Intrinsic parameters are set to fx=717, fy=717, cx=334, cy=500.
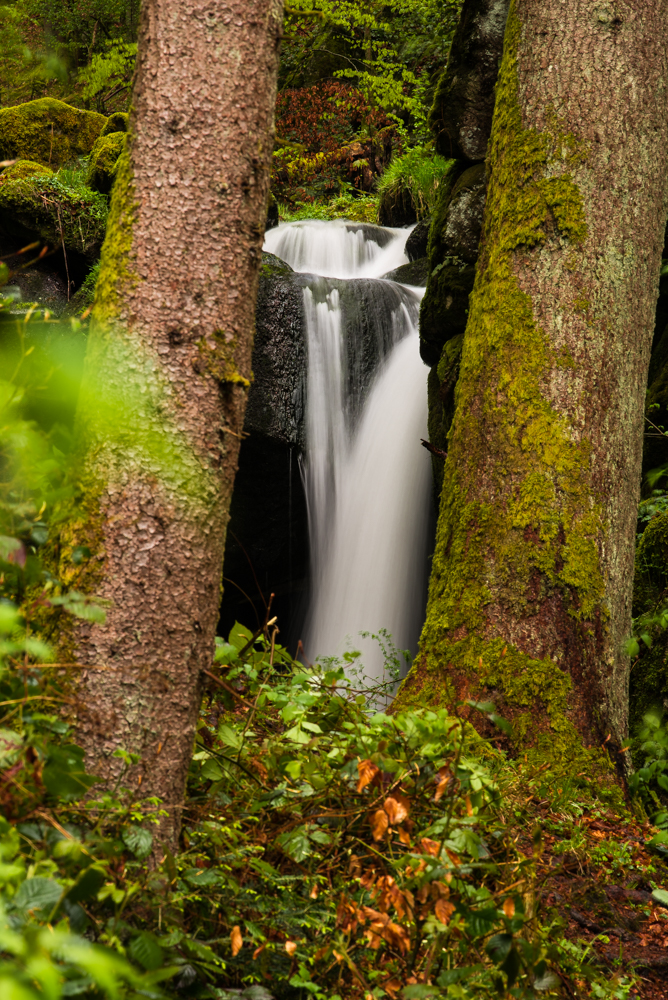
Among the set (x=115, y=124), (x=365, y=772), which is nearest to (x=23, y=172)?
(x=115, y=124)

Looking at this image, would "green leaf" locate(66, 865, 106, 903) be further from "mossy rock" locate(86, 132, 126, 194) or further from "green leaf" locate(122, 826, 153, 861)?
"mossy rock" locate(86, 132, 126, 194)

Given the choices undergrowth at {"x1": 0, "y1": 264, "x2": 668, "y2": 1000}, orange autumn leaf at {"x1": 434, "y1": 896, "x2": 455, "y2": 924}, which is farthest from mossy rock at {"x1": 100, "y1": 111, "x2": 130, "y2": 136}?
orange autumn leaf at {"x1": 434, "y1": 896, "x2": 455, "y2": 924}

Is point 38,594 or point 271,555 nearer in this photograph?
point 38,594

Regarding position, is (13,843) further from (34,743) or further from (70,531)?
(70,531)

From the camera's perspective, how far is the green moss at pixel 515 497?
2865 millimetres

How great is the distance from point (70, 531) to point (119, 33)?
1927cm

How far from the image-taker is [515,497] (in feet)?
10.0

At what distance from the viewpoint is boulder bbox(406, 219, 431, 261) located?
9883 mm

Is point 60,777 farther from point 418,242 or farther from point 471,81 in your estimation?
point 418,242

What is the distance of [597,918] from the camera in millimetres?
2170

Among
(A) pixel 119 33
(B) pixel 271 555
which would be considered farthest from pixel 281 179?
(B) pixel 271 555

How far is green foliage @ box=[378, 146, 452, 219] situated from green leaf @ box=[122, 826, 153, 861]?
9423 millimetres

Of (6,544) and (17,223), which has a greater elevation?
(17,223)

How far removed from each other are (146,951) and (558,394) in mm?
2581
